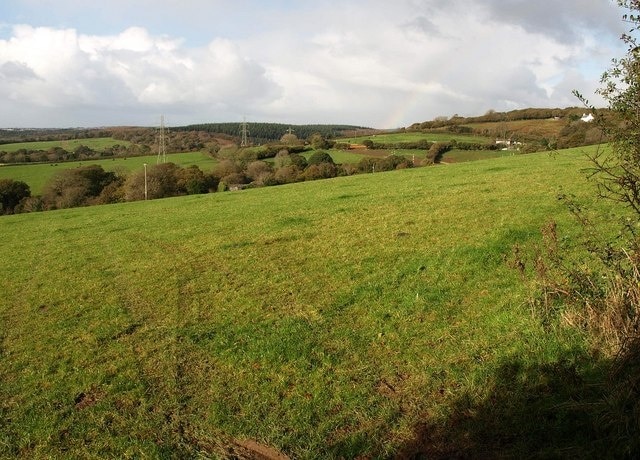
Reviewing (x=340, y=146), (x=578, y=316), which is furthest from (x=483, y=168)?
(x=340, y=146)

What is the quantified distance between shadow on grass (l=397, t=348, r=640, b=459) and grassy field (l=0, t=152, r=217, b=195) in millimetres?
63817

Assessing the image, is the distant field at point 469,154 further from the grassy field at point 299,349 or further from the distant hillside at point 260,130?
the distant hillside at point 260,130

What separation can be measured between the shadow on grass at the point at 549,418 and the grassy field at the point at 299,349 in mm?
21

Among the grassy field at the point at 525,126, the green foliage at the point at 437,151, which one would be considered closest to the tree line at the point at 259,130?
the grassy field at the point at 525,126

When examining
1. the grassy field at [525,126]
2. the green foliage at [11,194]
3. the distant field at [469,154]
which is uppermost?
the grassy field at [525,126]

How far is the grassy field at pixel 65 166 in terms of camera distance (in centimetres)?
6319

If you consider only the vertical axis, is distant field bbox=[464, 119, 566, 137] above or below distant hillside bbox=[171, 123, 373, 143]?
below

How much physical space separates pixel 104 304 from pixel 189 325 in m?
2.65

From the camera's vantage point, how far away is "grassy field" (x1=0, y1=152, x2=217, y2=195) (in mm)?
63188

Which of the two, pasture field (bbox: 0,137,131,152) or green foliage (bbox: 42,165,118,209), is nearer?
green foliage (bbox: 42,165,118,209)

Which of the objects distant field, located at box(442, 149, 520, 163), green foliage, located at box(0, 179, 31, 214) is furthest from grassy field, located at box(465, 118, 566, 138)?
green foliage, located at box(0, 179, 31, 214)

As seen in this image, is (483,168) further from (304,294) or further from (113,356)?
(113,356)

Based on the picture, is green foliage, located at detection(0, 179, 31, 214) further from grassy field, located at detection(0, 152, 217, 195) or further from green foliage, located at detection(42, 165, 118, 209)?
green foliage, located at detection(42, 165, 118, 209)

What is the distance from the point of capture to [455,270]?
8.69m
